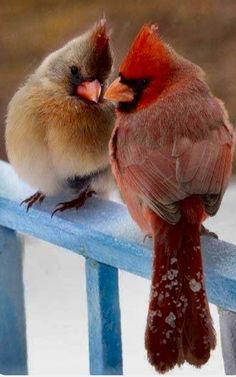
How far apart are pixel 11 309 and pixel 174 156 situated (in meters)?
0.33

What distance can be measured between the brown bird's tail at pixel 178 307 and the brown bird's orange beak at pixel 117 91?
0.14 metres

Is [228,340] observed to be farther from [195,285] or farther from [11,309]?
[11,309]

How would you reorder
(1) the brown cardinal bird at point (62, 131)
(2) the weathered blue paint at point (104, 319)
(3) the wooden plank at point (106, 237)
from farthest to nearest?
1. (1) the brown cardinal bird at point (62, 131)
2. (2) the weathered blue paint at point (104, 319)
3. (3) the wooden plank at point (106, 237)

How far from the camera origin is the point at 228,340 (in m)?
1.22

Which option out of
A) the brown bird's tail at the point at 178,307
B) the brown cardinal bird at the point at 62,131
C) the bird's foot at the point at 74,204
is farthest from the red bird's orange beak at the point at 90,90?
the brown bird's tail at the point at 178,307

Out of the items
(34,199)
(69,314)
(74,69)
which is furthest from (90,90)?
(69,314)

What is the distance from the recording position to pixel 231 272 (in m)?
1.15

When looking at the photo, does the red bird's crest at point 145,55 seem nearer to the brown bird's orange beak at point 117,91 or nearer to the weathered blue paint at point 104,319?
the brown bird's orange beak at point 117,91

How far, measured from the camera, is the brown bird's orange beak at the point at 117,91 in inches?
46.6

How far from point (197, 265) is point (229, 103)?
2.90 ft

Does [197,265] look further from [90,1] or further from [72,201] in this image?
[90,1]

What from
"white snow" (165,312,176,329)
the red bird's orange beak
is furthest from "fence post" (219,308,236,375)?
the red bird's orange beak

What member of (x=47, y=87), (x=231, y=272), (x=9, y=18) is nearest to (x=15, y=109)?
(x=47, y=87)

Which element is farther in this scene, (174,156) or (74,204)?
(74,204)
